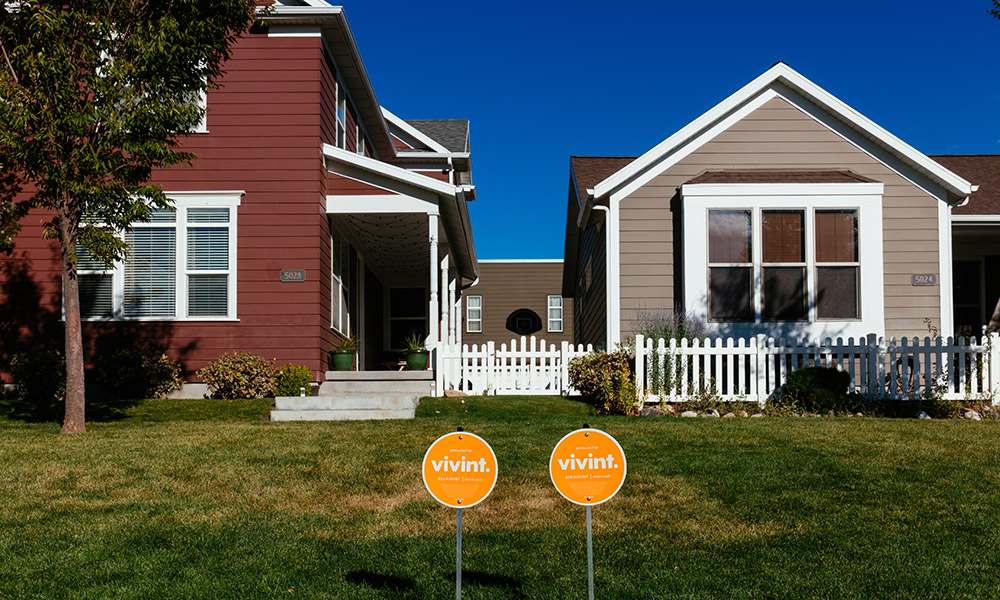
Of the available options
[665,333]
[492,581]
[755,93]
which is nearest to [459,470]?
[492,581]

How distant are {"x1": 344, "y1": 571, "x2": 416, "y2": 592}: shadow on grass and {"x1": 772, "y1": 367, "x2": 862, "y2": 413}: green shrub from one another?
8294mm

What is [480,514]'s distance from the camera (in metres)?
5.73

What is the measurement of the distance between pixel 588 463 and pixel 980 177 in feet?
53.4

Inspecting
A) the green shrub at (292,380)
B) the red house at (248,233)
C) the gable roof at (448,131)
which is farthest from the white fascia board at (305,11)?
the gable roof at (448,131)

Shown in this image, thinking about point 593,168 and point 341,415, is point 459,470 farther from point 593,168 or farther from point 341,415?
point 593,168

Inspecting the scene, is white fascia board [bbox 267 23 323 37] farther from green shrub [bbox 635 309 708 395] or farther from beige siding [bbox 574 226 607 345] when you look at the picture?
green shrub [bbox 635 309 708 395]

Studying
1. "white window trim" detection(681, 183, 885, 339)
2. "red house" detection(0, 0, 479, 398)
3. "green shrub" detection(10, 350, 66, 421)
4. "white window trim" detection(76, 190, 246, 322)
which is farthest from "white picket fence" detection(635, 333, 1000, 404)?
"green shrub" detection(10, 350, 66, 421)

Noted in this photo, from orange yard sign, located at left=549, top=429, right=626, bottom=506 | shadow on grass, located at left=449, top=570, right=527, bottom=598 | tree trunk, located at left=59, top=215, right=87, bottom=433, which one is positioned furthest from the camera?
tree trunk, located at left=59, top=215, right=87, bottom=433

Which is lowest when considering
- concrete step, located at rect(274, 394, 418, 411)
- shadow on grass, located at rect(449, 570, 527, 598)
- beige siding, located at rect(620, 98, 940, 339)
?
shadow on grass, located at rect(449, 570, 527, 598)

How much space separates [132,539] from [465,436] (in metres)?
2.54

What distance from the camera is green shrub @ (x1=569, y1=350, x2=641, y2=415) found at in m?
11.7

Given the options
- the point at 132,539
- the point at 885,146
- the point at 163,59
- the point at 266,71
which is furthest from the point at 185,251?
the point at 885,146

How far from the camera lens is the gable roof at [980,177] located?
15.0m

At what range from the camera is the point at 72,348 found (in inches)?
387
